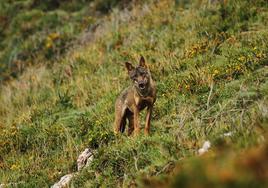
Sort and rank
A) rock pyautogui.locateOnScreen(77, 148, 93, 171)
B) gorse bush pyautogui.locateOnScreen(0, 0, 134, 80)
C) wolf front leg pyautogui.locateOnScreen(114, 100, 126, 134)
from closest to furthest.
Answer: rock pyautogui.locateOnScreen(77, 148, 93, 171)
wolf front leg pyautogui.locateOnScreen(114, 100, 126, 134)
gorse bush pyautogui.locateOnScreen(0, 0, 134, 80)

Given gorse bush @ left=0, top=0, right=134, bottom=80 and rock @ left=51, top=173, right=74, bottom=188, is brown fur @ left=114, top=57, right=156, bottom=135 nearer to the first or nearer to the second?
rock @ left=51, top=173, right=74, bottom=188

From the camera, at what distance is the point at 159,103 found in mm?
10328

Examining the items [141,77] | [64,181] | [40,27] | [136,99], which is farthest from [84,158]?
[40,27]

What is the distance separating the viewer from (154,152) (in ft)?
23.1

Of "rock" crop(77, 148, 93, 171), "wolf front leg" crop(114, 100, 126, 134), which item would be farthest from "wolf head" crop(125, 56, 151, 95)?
"rock" crop(77, 148, 93, 171)

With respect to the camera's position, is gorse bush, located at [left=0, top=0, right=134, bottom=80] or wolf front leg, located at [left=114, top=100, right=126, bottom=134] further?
gorse bush, located at [left=0, top=0, right=134, bottom=80]

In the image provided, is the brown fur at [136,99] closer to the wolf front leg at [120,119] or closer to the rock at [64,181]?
the wolf front leg at [120,119]

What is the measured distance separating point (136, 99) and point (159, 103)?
138 cm

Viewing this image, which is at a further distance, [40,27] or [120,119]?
[40,27]

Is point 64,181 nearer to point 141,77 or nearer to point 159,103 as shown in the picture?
point 141,77

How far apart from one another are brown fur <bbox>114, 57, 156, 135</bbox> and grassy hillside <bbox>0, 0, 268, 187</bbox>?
0.27m

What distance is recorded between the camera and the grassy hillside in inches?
218

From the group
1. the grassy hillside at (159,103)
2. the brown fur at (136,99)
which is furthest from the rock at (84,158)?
the brown fur at (136,99)

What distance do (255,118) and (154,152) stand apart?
1.46 metres
